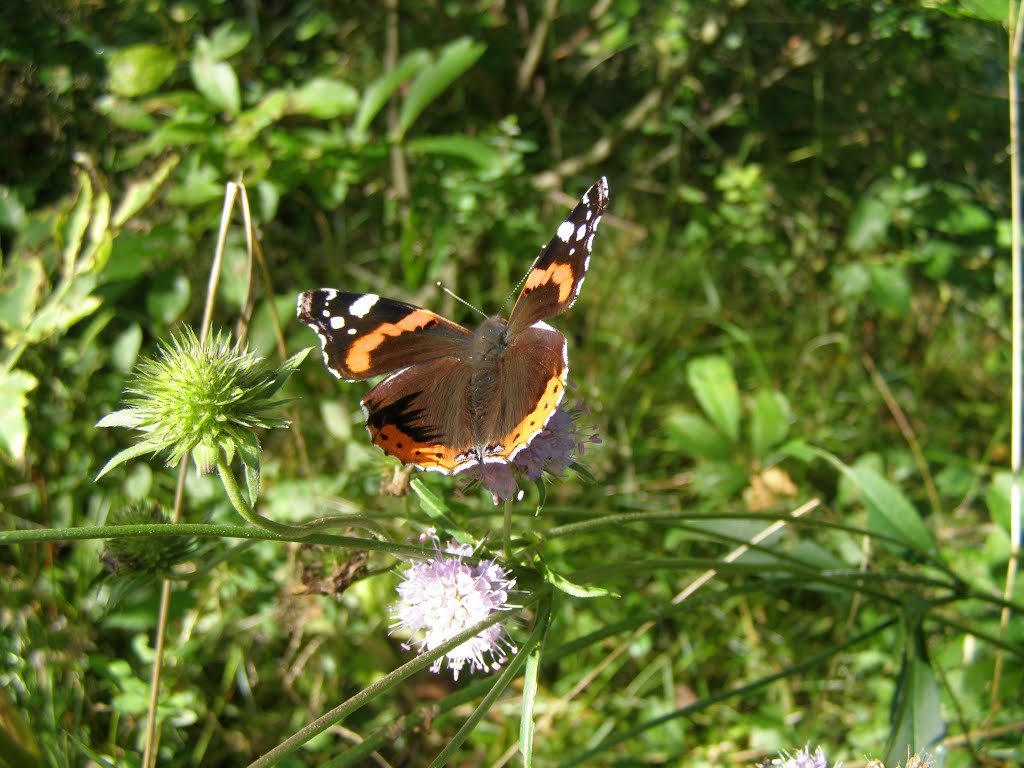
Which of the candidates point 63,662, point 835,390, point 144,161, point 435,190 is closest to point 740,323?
point 835,390

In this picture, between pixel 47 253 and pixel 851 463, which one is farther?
pixel 851 463

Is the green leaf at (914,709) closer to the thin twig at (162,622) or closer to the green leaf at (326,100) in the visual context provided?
the thin twig at (162,622)

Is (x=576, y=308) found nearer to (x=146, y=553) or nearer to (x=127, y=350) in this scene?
(x=127, y=350)

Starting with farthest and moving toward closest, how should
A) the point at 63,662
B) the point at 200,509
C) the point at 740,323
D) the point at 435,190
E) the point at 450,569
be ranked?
1. the point at 740,323
2. the point at 435,190
3. the point at 200,509
4. the point at 63,662
5. the point at 450,569

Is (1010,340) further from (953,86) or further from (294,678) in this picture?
→ (294,678)

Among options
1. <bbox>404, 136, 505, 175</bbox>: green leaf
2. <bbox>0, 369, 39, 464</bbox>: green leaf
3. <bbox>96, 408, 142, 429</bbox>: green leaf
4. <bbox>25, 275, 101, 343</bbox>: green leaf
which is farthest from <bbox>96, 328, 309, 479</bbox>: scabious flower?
<bbox>404, 136, 505, 175</bbox>: green leaf

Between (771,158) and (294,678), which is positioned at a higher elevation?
(771,158)
